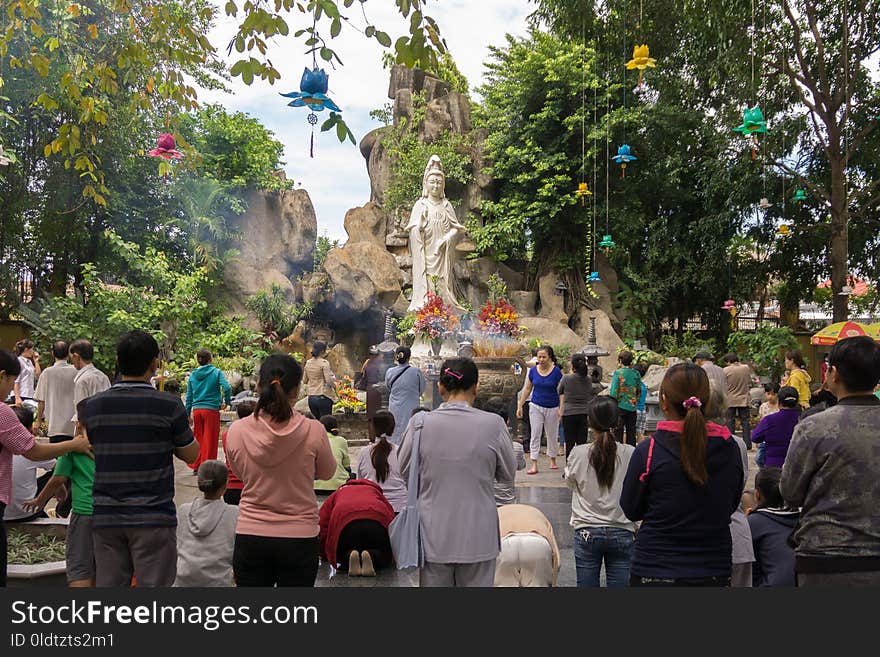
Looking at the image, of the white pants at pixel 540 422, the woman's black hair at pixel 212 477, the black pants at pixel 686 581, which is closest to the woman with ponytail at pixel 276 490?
the woman's black hair at pixel 212 477

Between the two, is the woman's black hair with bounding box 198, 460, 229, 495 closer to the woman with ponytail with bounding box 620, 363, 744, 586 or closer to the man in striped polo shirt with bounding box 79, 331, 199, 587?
the man in striped polo shirt with bounding box 79, 331, 199, 587

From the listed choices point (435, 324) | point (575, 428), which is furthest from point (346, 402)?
point (575, 428)

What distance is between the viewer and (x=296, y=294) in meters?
19.7

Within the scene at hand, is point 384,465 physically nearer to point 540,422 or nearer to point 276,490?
point 276,490

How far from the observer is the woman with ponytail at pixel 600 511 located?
342cm

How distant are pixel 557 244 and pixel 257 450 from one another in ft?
61.6

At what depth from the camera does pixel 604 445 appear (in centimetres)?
348

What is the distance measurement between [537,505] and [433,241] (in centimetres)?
788

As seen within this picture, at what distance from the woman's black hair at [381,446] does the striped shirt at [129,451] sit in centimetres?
221

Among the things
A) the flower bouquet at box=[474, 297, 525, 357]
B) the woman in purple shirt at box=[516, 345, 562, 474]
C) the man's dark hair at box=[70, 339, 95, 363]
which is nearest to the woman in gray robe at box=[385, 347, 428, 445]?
the woman in purple shirt at box=[516, 345, 562, 474]

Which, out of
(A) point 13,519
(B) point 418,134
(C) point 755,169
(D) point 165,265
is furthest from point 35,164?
(C) point 755,169

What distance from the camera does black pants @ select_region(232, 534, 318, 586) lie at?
9.36 feet

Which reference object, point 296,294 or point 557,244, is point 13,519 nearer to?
point 296,294

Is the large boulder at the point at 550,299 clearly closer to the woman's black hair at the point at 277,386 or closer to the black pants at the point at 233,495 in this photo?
the black pants at the point at 233,495
